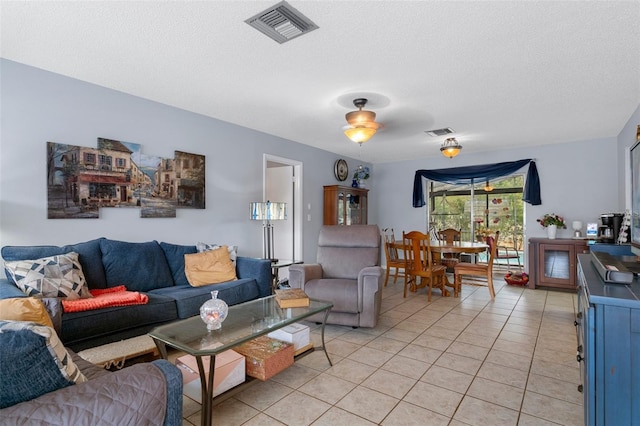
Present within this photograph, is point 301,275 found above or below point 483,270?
above

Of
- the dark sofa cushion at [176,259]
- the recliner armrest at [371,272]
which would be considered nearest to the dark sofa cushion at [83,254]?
the dark sofa cushion at [176,259]

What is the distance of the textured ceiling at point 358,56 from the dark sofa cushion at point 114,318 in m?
1.89

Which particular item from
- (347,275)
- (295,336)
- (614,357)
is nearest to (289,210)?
(347,275)

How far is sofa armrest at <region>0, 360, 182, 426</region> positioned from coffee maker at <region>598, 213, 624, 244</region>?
5108mm

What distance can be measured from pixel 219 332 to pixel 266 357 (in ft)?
1.09

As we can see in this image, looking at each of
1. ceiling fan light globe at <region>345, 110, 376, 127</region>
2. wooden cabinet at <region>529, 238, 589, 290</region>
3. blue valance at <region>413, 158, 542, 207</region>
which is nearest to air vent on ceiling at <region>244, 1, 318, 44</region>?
ceiling fan light globe at <region>345, 110, 376, 127</region>

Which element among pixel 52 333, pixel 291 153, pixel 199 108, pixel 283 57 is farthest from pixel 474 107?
pixel 52 333

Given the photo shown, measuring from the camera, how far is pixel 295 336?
2.39m

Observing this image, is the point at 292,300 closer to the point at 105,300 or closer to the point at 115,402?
the point at 105,300

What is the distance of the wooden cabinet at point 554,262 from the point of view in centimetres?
490

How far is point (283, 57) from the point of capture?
8.41 ft

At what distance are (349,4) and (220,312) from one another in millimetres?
1963

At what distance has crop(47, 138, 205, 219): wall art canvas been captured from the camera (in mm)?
2881

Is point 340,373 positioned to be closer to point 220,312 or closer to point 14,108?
point 220,312
